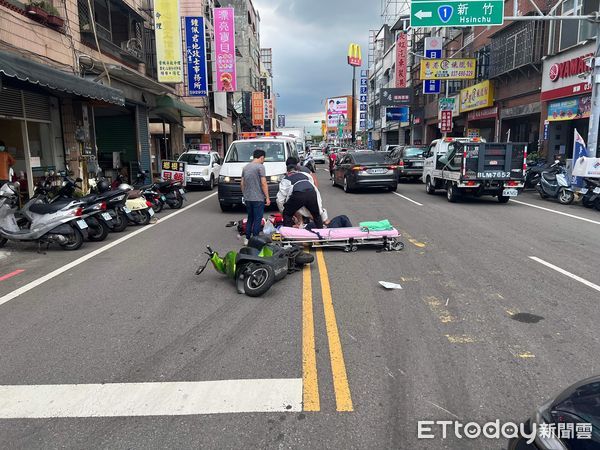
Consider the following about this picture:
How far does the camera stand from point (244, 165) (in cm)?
1327

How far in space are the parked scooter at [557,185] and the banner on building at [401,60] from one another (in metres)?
32.6

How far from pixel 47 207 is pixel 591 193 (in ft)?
45.3

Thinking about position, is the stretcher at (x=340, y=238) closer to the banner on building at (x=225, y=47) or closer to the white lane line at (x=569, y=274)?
the white lane line at (x=569, y=274)

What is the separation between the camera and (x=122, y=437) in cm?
313

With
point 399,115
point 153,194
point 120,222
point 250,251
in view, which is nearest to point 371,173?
point 153,194

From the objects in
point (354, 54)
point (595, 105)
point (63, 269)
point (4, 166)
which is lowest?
point (63, 269)

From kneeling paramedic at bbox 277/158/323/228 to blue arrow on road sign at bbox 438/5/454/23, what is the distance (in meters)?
10.0

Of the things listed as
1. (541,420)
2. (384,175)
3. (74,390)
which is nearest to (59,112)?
(384,175)

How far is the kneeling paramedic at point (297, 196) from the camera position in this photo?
8.30 metres

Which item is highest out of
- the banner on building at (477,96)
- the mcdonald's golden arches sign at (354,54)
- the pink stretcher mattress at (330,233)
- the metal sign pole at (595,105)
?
the mcdonald's golden arches sign at (354,54)

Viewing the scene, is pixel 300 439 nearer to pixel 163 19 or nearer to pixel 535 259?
pixel 535 259

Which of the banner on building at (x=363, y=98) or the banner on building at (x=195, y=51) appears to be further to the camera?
the banner on building at (x=363, y=98)

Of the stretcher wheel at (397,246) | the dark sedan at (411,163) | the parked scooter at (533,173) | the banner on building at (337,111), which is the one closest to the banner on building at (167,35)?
the dark sedan at (411,163)

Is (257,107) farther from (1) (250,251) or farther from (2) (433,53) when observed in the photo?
(1) (250,251)
